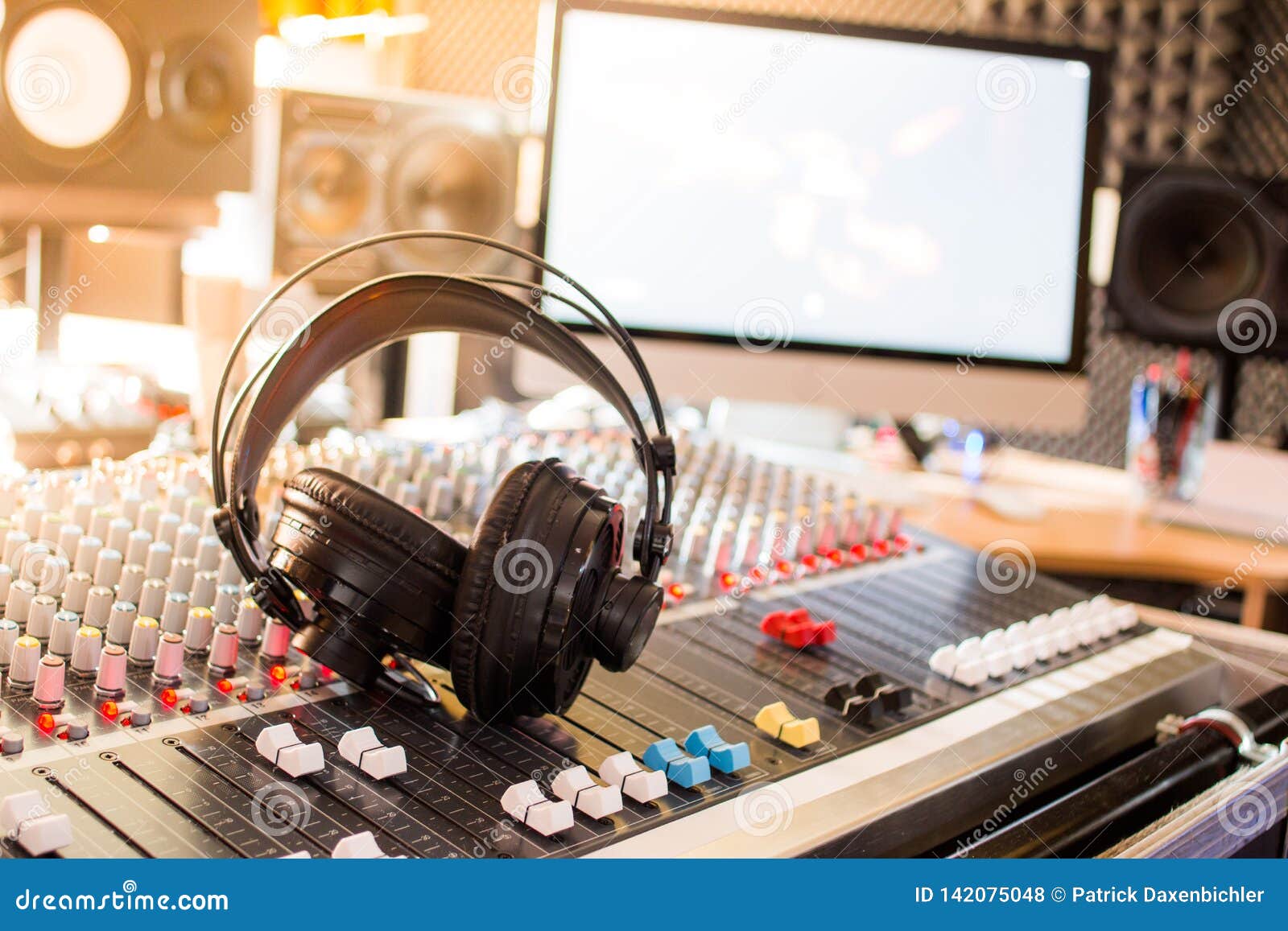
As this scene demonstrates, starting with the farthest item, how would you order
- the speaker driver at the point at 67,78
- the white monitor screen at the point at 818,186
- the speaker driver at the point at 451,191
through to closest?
the speaker driver at the point at 451,191 < the white monitor screen at the point at 818,186 < the speaker driver at the point at 67,78

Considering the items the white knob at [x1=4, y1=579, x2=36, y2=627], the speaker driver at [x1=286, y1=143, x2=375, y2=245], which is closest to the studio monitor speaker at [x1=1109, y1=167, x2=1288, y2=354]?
the speaker driver at [x1=286, y1=143, x2=375, y2=245]

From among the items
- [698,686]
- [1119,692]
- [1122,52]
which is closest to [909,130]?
[1119,692]

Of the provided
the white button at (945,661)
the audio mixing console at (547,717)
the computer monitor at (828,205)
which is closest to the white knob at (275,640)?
the audio mixing console at (547,717)

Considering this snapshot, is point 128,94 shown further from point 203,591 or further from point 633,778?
point 633,778

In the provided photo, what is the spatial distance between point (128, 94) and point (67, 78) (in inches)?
2.3

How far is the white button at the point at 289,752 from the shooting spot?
61 centimetres

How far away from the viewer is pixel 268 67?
5.48ft

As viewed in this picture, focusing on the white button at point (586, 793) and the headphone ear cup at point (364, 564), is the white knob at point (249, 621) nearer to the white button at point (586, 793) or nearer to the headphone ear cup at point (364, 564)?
the headphone ear cup at point (364, 564)

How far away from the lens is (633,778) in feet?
2.15

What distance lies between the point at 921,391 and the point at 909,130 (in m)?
0.33

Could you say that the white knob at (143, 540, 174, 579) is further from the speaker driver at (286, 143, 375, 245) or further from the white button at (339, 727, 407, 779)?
the speaker driver at (286, 143, 375, 245)

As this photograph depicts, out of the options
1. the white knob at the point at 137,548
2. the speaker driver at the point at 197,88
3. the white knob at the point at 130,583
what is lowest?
the white knob at the point at 130,583

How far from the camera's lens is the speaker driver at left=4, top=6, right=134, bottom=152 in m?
1.01
